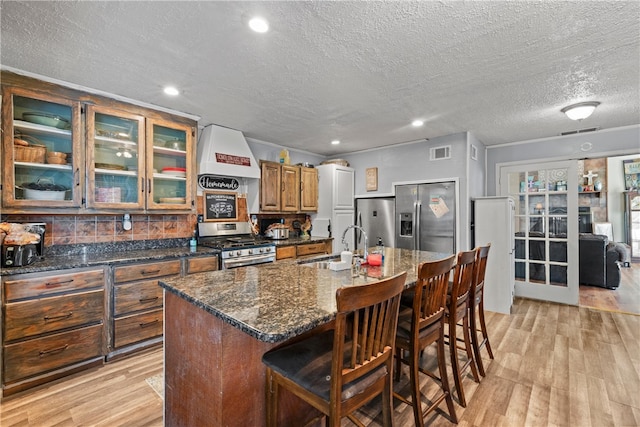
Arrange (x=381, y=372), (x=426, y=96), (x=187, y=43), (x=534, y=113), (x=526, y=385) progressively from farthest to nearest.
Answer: (x=534, y=113), (x=426, y=96), (x=526, y=385), (x=187, y=43), (x=381, y=372)

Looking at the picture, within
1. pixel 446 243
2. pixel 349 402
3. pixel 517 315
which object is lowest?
pixel 517 315

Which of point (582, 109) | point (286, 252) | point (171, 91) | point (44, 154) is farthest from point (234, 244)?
point (582, 109)

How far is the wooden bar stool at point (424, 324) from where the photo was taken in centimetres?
156

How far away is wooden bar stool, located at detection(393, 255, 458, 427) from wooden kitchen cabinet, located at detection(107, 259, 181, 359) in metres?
2.27

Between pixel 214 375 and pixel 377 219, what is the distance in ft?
13.4

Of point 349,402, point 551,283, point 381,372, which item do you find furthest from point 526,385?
point 551,283

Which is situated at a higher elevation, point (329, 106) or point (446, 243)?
point (329, 106)

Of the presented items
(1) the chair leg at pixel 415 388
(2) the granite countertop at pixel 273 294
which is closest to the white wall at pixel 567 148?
(2) the granite countertop at pixel 273 294

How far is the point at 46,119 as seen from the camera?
250 centimetres

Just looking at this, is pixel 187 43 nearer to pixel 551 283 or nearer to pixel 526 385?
pixel 526 385

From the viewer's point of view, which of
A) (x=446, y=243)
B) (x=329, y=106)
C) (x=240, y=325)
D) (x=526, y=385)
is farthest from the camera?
(x=446, y=243)

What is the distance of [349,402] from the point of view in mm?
1139

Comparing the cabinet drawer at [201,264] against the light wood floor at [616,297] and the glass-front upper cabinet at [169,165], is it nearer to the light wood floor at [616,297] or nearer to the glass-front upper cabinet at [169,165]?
the glass-front upper cabinet at [169,165]

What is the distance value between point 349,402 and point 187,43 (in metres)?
2.26
